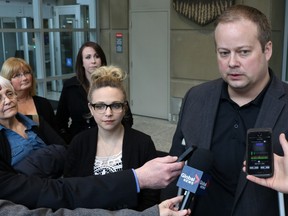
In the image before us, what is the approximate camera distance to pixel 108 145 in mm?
1806

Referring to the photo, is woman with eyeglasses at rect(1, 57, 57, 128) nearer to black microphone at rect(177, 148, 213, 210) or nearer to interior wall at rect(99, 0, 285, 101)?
black microphone at rect(177, 148, 213, 210)

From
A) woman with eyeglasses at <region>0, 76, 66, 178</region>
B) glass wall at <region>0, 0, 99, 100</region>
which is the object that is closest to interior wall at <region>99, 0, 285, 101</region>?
glass wall at <region>0, 0, 99, 100</region>

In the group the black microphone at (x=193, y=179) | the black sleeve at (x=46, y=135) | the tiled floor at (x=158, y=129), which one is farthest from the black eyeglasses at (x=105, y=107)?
the tiled floor at (x=158, y=129)

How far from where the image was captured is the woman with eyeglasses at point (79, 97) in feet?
9.93

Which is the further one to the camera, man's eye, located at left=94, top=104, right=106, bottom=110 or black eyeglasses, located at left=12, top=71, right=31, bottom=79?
black eyeglasses, located at left=12, top=71, right=31, bottom=79

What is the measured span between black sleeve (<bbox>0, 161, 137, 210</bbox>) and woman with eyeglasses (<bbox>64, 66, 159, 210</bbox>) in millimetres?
356

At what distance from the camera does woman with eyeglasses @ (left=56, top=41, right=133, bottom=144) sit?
9.93 feet

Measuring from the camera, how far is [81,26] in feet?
23.2

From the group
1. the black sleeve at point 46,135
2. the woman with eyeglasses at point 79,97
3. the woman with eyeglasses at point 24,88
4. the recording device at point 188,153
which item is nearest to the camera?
the recording device at point 188,153

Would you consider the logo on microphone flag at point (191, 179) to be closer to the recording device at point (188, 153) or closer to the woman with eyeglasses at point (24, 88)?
the recording device at point (188, 153)

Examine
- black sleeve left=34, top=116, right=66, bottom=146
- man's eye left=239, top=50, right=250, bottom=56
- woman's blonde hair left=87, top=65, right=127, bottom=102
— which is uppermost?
man's eye left=239, top=50, right=250, bottom=56

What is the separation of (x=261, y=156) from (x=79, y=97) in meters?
2.21

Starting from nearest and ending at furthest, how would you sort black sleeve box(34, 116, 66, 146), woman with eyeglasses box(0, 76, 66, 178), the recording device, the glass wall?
the recording device, woman with eyeglasses box(0, 76, 66, 178), black sleeve box(34, 116, 66, 146), the glass wall

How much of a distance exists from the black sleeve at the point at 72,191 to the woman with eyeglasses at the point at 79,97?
1635mm
